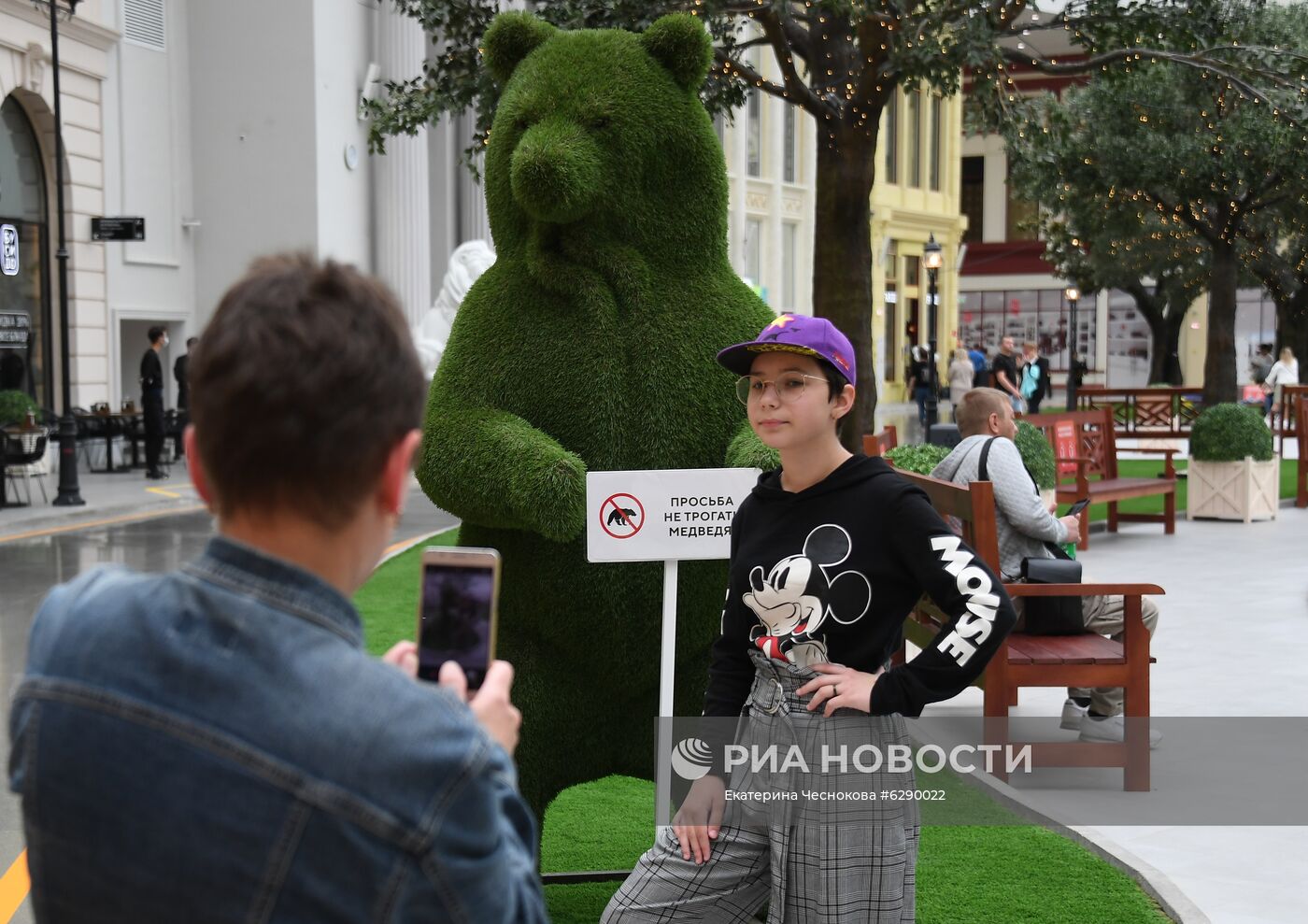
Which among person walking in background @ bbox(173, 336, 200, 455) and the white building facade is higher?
the white building facade

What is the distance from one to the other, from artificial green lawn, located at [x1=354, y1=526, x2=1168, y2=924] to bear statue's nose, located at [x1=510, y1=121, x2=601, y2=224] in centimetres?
149

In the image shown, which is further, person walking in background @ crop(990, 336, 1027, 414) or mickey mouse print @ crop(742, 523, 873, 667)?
person walking in background @ crop(990, 336, 1027, 414)

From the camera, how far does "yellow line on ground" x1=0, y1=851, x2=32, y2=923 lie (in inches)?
183

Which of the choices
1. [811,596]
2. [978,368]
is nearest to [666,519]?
[811,596]

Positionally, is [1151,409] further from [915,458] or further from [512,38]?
[512,38]

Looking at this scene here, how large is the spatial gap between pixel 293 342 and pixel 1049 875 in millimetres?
4179

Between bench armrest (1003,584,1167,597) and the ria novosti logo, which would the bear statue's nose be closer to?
the ria novosti logo

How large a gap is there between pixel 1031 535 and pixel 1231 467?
928cm

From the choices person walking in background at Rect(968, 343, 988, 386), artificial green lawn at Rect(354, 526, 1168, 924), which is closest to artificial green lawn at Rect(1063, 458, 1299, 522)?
person walking in background at Rect(968, 343, 988, 386)

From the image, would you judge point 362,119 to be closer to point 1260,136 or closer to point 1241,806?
point 1260,136

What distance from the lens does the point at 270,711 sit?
1.26 meters

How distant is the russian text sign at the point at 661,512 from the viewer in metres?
3.90

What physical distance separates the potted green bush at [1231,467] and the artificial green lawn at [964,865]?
32.2 ft

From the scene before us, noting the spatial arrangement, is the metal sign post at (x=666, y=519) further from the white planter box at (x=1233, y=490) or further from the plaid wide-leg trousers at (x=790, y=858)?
the white planter box at (x=1233, y=490)
